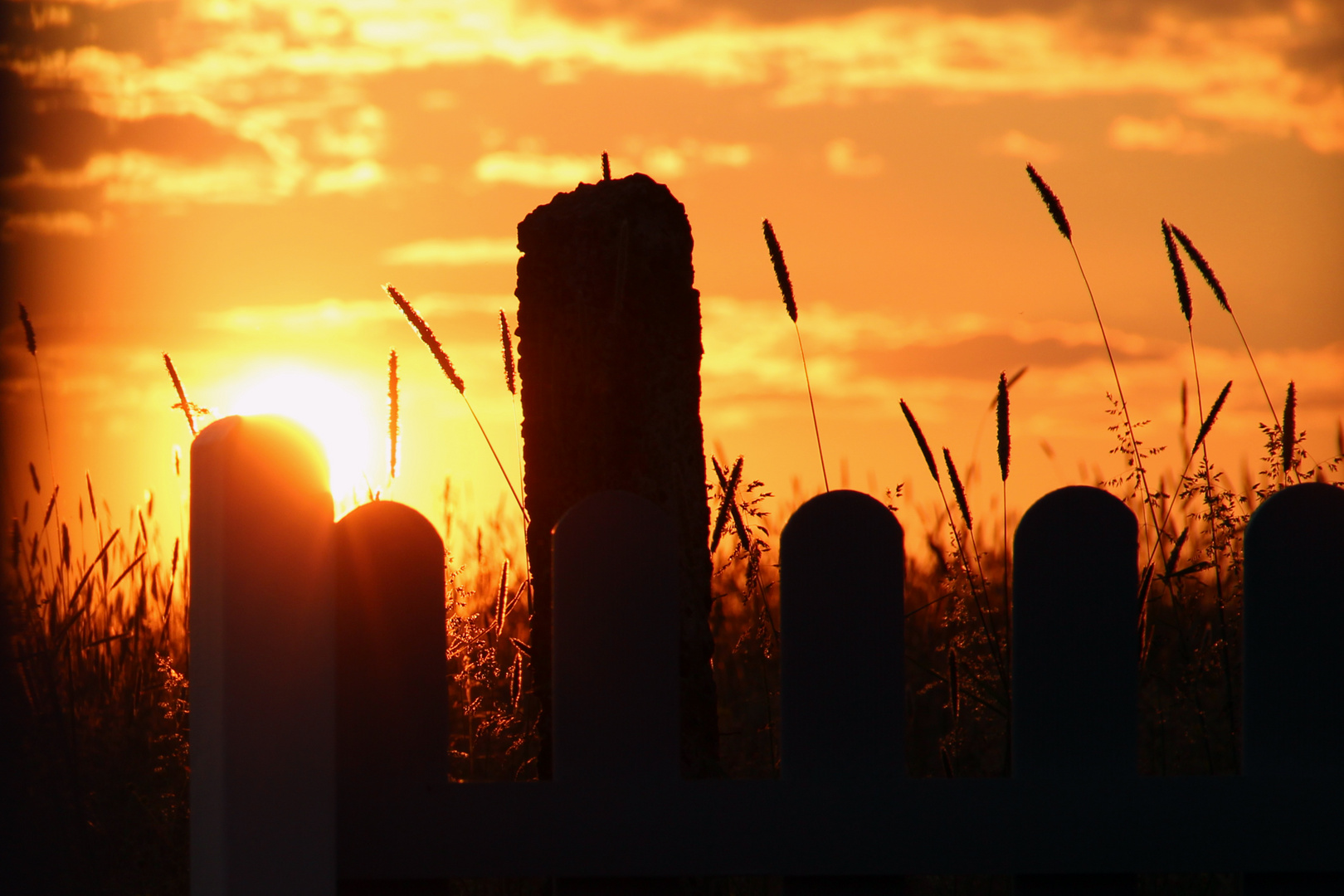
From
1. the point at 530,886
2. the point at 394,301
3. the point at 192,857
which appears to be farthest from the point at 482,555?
the point at 192,857

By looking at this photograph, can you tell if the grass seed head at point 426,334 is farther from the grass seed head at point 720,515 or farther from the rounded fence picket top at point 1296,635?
the rounded fence picket top at point 1296,635

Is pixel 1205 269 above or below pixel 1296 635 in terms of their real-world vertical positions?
above

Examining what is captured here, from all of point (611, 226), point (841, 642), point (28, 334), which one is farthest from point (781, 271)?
point (28, 334)

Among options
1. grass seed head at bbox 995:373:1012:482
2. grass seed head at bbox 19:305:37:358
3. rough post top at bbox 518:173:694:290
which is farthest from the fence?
grass seed head at bbox 19:305:37:358

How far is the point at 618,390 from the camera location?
1.84 metres

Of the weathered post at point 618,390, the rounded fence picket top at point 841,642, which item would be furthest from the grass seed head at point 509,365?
the rounded fence picket top at point 841,642

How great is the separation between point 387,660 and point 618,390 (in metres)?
0.64

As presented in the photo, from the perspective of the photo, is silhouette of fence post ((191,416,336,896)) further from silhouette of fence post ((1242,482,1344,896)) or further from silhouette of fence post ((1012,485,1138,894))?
silhouette of fence post ((1242,482,1344,896))

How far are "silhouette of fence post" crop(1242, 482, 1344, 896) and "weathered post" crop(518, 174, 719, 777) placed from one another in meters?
0.78

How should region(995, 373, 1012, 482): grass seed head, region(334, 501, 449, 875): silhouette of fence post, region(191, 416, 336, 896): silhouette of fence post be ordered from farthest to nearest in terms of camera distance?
region(995, 373, 1012, 482): grass seed head < region(334, 501, 449, 875): silhouette of fence post < region(191, 416, 336, 896): silhouette of fence post

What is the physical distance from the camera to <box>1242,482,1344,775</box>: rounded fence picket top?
55.4 inches

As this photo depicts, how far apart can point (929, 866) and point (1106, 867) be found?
0.20 metres

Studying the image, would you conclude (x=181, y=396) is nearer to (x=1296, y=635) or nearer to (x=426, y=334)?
(x=426, y=334)

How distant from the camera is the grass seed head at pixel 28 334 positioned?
2674 mm
